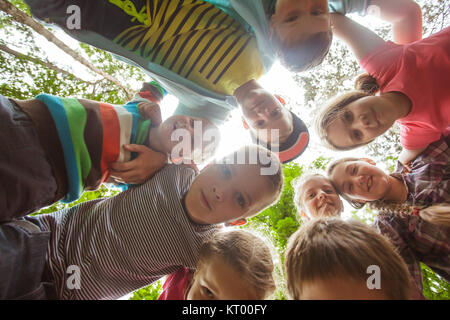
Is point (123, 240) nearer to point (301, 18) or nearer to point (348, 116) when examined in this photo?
point (301, 18)

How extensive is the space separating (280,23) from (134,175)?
1.36m

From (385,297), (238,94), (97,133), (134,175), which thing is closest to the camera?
(385,297)

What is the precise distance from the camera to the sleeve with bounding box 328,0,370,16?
166 cm

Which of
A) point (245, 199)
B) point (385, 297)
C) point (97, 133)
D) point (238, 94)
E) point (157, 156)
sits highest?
point (238, 94)

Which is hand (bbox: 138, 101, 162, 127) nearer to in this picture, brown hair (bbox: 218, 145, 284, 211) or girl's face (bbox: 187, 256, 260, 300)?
brown hair (bbox: 218, 145, 284, 211)

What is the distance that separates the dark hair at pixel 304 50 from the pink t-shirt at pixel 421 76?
704 millimetres

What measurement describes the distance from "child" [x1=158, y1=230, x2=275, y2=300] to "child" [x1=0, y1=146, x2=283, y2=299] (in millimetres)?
88

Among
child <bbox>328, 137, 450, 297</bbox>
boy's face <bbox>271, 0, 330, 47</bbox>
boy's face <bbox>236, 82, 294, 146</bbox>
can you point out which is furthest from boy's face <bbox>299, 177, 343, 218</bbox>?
boy's face <bbox>271, 0, 330, 47</bbox>

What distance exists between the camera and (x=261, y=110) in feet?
5.32

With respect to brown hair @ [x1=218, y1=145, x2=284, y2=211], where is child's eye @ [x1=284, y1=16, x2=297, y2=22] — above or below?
above

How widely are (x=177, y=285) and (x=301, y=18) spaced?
1830 millimetres

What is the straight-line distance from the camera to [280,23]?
143 cm

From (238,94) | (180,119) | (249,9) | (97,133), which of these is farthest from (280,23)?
(97,133)

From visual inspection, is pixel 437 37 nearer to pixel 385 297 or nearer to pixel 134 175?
pixel 385 297
